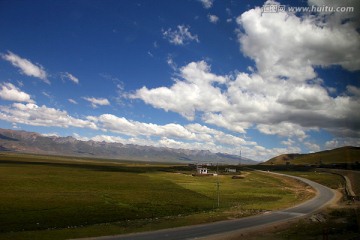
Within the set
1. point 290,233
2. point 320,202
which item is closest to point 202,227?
point 290,233

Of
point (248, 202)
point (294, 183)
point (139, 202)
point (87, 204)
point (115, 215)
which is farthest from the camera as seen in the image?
point (294, 183)

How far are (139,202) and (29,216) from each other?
2593 cm

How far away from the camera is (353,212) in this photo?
6075cm

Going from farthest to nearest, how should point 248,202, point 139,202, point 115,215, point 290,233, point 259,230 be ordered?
point 248,202, point 139,202, point 115,215, point 259,230, point 290,233

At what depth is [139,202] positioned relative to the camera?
7444 cm

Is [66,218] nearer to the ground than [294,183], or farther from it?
nearer to the ground

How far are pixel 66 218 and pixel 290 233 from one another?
113 feet

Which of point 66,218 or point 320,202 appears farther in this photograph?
point 320,202

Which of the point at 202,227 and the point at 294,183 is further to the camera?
the point at 294,183

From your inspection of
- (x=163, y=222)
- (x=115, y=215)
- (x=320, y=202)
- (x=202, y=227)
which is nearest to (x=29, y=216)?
(x=115, y=215)

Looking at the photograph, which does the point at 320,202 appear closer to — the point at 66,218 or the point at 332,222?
the point at 332,222

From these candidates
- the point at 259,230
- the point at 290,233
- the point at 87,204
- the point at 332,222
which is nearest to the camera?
the point at 290,233

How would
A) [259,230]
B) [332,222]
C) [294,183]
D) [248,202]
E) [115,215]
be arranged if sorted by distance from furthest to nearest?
[294,183]
[248,202]
[115,215]
[332,222]
[259,230]

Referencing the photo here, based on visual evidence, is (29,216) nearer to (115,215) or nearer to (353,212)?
(115,215)
